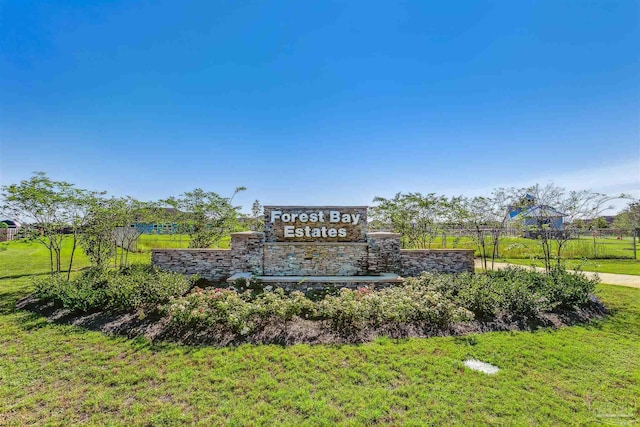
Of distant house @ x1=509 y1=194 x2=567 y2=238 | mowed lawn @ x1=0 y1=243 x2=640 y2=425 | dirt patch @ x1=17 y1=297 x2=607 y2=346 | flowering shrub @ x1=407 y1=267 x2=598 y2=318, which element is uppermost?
distant house @ x1=509 y1=194 x2=567 y2=238

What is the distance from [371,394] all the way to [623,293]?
31.4 feet

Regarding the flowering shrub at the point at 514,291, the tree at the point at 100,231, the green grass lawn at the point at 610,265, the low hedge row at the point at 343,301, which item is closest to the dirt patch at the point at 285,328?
the low hedge row at the point at 343,301

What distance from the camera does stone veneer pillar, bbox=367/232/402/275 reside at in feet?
31.5

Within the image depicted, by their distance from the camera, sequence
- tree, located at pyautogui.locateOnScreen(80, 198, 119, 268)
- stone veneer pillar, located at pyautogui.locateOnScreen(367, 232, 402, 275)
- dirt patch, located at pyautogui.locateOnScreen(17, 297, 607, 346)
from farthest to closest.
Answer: stone veneer pillar, located at pyautogui.locateOnScreen(367, 232, 402, 275) → tree, located at pyautogui.locateOnScreen(80, 198, 119, 268) → dirt patch, located at pyautogui.locateOnScreen(17, 297, 607, 346)

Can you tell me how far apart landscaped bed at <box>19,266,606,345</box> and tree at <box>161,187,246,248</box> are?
4180mm

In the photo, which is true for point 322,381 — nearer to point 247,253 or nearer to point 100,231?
point 247,253

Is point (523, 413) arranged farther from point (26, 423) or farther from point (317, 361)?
point (26, 423)

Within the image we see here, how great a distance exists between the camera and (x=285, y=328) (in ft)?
18.0

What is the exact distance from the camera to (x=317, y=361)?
431 centimetres

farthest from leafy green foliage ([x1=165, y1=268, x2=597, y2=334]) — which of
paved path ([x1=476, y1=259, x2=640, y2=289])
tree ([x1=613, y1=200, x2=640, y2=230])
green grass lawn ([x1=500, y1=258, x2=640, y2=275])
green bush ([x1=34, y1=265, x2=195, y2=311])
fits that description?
tree ([x1=613, y1=200, x2=640, y2=230])

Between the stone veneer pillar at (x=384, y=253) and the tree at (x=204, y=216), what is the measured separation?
242 inches

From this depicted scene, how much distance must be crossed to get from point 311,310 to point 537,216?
7.67 m

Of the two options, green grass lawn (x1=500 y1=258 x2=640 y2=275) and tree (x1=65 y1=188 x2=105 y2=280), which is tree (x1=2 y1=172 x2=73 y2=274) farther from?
green grass lawn (x1=500 y1=258 x2=640 y2=275)

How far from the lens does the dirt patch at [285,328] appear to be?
510cm
